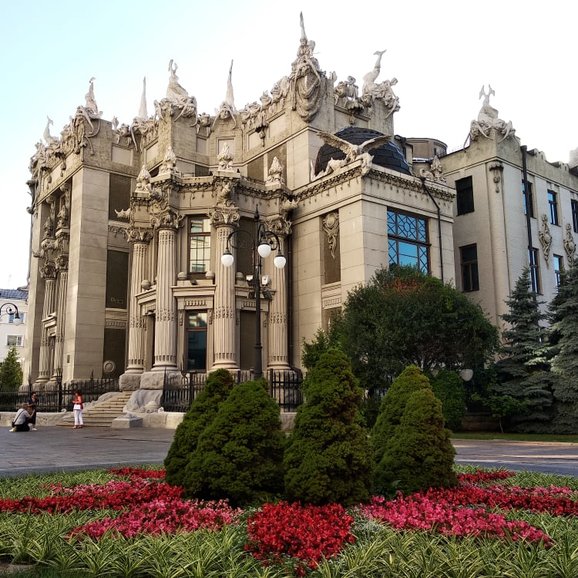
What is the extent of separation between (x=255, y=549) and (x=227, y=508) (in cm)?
170

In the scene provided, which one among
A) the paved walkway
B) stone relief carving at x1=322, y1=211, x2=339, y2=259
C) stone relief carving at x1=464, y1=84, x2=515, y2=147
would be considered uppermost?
stone relief carving at x1=464, y1=84, x2=515, y2=147

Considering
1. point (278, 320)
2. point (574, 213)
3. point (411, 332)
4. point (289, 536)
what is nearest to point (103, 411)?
point (278, 320)

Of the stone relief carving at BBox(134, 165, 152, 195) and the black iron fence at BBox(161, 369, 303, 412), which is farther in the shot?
the stone relief carving at BBox(134, 165, 152, 195)

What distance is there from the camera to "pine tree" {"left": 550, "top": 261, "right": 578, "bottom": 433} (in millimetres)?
27609

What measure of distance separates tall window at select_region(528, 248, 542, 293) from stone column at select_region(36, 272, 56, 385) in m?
35.2

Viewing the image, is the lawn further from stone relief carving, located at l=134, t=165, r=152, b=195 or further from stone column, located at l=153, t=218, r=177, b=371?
stone relief carving, located at l=134, t=165, r=152, b=195

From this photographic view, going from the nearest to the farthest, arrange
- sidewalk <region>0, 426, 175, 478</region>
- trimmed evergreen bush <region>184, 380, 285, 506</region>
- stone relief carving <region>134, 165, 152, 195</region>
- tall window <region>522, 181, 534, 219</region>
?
trimmed evergreen bush <region>184, 380, 285, 506</region>
sidewalk <region>0, 426, 175, 478</region>
stone relief carving <region>134, 165, 152, 195</region>
tall window <region>522, 181, 534, 219</region>

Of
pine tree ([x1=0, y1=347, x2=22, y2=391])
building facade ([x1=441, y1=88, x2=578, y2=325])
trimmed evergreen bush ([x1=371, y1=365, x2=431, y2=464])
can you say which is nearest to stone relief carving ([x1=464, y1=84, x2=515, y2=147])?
building facade ([x1=441, y1=88, x2=578, y2=325])

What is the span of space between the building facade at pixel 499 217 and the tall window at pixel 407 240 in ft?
19.1

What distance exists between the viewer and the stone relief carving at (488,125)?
4159cm

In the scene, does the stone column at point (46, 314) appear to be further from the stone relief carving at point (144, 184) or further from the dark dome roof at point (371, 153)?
the dark dome roof at point (371, 153)

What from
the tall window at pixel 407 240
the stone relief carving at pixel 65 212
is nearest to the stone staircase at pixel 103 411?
the tall window at pixel 407 240

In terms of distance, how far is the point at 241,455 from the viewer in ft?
25.5

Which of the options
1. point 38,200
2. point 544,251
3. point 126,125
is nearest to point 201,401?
point 544,251
